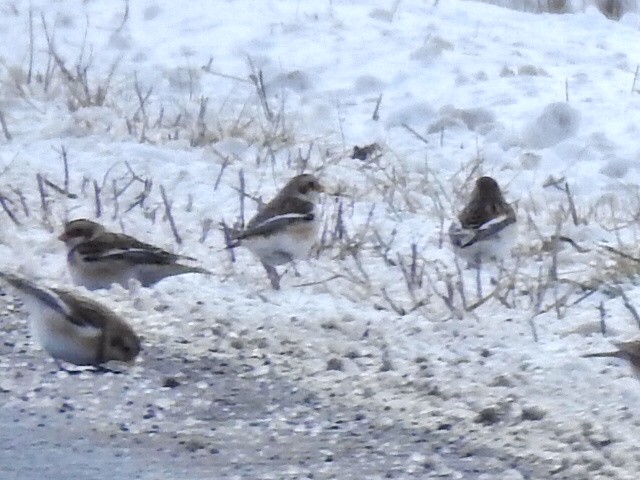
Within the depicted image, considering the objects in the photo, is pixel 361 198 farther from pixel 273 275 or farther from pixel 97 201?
pixel 273 275

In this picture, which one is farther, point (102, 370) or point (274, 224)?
point (274, 224)

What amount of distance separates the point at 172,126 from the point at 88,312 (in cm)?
440

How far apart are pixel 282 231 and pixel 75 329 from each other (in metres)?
1.63

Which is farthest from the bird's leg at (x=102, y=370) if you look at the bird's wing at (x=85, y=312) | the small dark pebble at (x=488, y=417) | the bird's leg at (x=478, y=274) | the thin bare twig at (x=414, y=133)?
the thin bare twig at (x=414, y=133)

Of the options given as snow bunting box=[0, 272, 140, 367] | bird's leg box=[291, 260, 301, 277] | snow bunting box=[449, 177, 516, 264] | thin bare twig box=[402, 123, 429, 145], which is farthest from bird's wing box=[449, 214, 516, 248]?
thin bare twig box=[402, 123, 429, 145]

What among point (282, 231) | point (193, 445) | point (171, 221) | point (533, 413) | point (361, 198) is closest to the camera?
point (193, 445)

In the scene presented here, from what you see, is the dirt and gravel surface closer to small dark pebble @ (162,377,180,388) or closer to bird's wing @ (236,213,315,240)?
small dark pebble @ (162,377,180,388)

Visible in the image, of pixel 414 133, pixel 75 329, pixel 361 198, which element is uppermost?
pixel 75 329

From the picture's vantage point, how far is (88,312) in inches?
199

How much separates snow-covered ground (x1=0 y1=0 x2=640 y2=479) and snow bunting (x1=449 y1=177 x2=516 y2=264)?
11 cm

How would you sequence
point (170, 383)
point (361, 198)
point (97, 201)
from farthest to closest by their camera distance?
point (361, 198)
point (97, 201)
point (170, 383)

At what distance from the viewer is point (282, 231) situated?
645cm

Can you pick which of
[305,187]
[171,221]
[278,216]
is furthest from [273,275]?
[305,187]

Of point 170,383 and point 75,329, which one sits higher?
point 75,329
